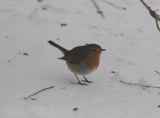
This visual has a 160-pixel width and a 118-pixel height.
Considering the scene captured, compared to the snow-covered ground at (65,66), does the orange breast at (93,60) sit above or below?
above

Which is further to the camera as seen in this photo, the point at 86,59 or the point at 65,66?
the point at 65,66

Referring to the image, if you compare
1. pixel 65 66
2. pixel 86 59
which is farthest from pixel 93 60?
pixel 65 66

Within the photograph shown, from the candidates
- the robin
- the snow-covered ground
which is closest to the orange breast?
the robin

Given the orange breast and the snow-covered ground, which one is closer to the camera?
the snow-covered ground

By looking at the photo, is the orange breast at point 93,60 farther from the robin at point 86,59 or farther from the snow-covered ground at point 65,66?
the snow-covered ground at point 65,66

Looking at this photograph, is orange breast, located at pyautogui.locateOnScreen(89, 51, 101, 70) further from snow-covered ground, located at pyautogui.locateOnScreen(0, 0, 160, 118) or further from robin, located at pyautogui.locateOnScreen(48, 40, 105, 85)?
snow-covered ground, located at pyautogui.locateOnScreen(0, 0, 160, 118)

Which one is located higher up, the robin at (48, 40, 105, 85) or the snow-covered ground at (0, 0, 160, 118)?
the robin at (48, 40, 105, 85)

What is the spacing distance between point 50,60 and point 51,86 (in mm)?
869

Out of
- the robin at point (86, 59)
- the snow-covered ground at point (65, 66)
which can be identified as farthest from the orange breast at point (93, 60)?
the snow-covered ground at point (65, 66)

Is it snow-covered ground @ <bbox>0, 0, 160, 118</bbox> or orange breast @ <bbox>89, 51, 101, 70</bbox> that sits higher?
orange breast @ <bbox>89, 51, 101, 70</bbox>

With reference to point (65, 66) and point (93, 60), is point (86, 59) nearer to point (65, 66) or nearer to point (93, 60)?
point (93, 60)

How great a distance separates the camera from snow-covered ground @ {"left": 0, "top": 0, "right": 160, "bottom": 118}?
4.13 metres

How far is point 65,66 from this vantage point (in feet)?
17.6

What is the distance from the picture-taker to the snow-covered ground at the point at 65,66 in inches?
163
